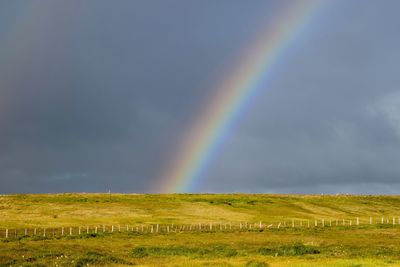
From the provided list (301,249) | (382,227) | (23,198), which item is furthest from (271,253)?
(23,198)

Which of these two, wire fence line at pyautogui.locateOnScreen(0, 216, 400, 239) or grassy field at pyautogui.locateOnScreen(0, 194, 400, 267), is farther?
wire fence line at pyautogui.locateOnScreen(0, 216, 400, 239)

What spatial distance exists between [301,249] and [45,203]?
108 meters

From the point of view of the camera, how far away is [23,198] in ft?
509

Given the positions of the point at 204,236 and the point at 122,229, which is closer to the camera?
the point at 204,236

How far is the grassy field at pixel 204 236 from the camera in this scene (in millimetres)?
39875

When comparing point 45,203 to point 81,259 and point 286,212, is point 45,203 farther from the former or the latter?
point 81,259

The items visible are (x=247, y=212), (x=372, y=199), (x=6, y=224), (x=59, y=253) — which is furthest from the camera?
(x=372, y=199)

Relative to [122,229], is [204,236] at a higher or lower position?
lower

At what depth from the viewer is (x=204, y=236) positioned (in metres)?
72.1

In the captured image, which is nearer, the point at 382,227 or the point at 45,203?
the point at 382,227

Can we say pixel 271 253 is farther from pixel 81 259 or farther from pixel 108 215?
pixel 108 215

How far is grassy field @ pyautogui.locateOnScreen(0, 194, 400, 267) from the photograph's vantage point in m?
39.9

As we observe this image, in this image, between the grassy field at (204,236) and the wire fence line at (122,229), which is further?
the wire fence line at (122,229)

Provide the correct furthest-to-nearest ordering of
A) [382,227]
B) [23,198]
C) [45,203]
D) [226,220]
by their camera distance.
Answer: [23,198] → [45,203] → [226,220] → [382,227]
